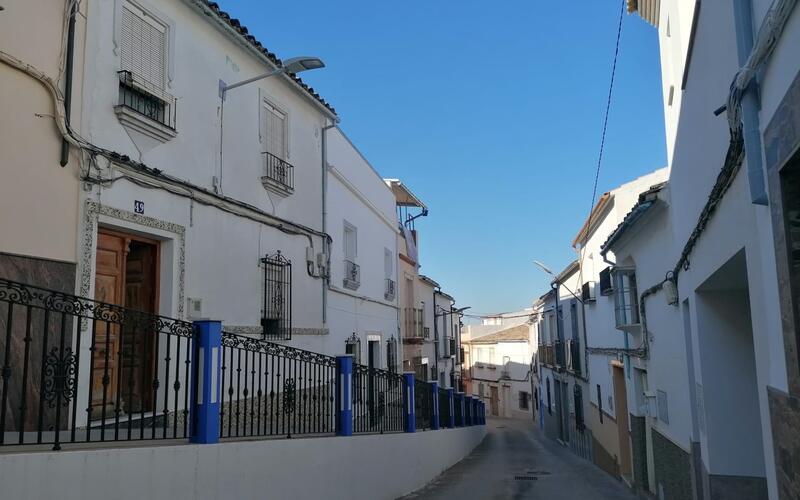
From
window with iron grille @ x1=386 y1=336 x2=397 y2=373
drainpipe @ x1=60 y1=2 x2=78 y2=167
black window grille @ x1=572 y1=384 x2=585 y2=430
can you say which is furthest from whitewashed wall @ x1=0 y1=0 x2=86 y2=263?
black window grille @ x1=572 y1=384 x2=585 y2=430

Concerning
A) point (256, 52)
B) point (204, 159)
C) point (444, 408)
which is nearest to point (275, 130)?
point (256, 52)

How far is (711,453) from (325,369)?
402 centimetres

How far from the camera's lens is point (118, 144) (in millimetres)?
6273

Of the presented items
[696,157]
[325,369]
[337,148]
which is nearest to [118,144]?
[325,369]

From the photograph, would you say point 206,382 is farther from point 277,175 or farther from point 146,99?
point 277,175

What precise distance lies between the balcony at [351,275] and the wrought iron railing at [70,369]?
5753 millimetres

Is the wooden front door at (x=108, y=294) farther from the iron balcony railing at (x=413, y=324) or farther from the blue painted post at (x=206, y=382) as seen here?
the iron balcony railing at (x=413, y=324)

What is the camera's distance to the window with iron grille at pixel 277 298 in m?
9.14

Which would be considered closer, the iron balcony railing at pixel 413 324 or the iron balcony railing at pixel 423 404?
the iron balcony railing at pixel 423 404

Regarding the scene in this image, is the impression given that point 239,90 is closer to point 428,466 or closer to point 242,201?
point 242,201

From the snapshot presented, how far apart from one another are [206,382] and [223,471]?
29.0 inches

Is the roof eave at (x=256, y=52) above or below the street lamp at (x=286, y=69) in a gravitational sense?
above

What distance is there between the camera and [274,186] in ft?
30.4

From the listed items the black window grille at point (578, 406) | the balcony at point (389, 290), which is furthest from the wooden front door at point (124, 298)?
the black window grille at point (578, 406)
